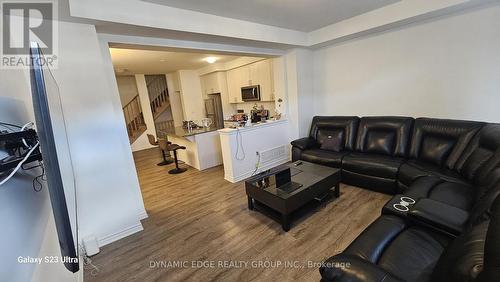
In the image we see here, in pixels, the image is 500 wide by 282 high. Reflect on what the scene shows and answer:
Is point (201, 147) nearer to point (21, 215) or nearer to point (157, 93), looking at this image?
point (21, 215)

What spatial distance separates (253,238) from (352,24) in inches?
139

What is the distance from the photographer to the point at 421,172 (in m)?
→ 2.44

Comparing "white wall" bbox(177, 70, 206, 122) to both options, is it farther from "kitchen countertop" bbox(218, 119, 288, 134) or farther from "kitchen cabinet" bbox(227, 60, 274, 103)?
"kitchen countertop" bbox(218, 119, 288, 134)

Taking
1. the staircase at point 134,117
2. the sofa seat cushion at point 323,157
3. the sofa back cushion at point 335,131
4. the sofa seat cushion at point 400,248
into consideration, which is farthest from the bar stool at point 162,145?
the sofa seat cushion at point 400,248

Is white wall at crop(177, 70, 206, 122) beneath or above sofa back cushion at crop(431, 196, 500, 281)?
above

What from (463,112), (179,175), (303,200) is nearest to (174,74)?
(179,175)

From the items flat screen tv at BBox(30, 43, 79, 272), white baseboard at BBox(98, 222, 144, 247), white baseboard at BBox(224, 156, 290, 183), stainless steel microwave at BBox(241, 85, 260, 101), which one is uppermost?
stainless steel microwave at BBox(241, 85, 260, 101)

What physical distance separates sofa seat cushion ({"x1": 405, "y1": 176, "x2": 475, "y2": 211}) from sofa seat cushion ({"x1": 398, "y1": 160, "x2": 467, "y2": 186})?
6.2 inches

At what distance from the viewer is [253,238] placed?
220cm

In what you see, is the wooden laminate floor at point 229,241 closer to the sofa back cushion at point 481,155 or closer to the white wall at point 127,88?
the sofa back cushion at point 481,155

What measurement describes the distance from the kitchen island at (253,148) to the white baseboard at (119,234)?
5.33 ft

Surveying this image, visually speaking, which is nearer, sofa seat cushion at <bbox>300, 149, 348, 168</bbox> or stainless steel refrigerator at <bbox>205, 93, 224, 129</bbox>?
sofa seat cushion at <bbox>300, 149, 348, 168</bbox>

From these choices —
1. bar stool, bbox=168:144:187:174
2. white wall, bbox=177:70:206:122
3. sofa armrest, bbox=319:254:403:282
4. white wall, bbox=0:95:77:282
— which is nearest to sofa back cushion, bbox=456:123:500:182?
sofa armrest, bbox=319:254:403:282

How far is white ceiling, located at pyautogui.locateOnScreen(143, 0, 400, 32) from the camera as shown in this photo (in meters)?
2.42
